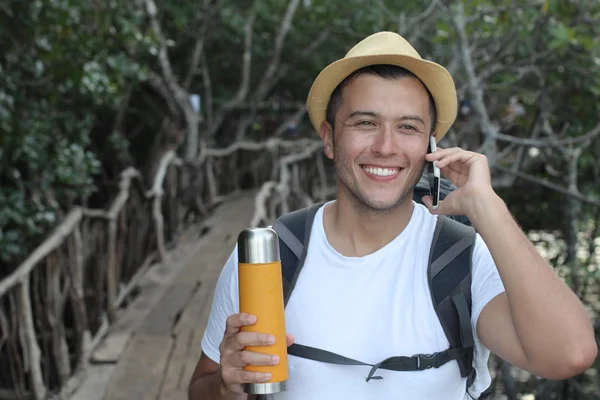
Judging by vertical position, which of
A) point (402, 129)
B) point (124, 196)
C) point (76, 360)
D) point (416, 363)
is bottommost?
point (76, 360)

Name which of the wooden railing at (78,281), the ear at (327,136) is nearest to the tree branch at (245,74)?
the wooden railing at (78,281)

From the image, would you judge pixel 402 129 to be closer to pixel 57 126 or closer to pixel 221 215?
pixel 57 126

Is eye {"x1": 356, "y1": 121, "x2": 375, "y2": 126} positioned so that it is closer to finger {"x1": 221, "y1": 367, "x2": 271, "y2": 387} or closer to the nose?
the nose

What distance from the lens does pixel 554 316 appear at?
4.17 ft

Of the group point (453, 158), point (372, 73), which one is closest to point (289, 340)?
point (453, 158)

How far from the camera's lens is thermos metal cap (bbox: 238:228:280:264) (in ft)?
Answer: 4.13

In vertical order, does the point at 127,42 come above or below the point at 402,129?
above

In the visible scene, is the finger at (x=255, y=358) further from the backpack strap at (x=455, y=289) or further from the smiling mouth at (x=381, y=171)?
the smiling mouth at (x=381, y=171)

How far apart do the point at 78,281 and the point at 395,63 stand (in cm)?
337

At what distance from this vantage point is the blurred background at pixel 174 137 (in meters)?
4.52

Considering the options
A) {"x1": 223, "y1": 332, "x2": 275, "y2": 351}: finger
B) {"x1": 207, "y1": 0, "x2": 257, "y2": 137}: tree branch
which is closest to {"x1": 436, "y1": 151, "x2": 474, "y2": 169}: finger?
{"x1": 223, "y1": 332, "x2": 275, "y2": 351}: finger

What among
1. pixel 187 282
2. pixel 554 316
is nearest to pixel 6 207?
pixel 187 282

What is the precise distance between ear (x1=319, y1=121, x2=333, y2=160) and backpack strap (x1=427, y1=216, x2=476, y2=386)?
0.34 metres

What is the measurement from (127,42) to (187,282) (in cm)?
201
